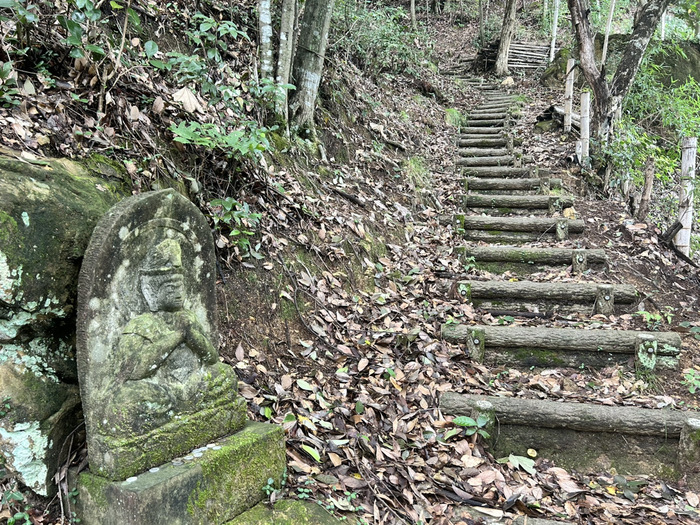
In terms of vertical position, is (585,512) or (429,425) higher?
(429,425)

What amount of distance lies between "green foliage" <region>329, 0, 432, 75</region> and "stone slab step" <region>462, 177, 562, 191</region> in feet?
9.65

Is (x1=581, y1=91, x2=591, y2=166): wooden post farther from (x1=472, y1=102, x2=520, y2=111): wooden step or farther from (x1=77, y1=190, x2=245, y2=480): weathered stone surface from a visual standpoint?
(x1=77, y1=190, x2=245, y2=480): weathered stone surface

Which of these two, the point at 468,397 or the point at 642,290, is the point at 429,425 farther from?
the point at 642,290

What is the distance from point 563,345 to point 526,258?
5.00 feet

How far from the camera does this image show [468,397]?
11.0 ft

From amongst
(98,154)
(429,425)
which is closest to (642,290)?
(429,425)

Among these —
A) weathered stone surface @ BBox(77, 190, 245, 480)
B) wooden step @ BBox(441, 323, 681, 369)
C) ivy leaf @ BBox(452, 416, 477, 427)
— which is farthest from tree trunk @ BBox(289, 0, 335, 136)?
ivy leaf @ BBox(452, 416, 477, 427)

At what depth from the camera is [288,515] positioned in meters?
2.28

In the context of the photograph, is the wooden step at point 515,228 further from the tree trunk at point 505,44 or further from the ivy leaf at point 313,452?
the tree trunk at point 505,44

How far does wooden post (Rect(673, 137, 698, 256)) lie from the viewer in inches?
210

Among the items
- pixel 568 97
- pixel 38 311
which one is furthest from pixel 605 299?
pixel 568 97

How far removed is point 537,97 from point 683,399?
33.1 ft

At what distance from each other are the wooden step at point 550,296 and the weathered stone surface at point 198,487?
9.30ft

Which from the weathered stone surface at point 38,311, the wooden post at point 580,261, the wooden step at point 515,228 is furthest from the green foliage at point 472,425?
the wooden step at point 515,228
